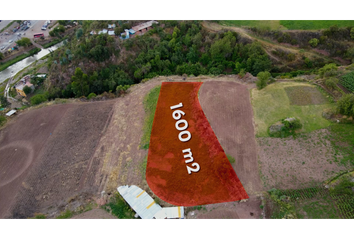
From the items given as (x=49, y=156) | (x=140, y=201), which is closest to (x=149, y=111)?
(x=140, y=201)

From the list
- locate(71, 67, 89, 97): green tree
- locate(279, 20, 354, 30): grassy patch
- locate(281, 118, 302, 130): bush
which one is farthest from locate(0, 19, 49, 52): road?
Answer: locate(281, 118, 302, 130): bush

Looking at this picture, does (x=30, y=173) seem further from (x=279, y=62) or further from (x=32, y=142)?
(x=279, y=62)

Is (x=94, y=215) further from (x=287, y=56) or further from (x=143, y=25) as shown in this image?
(x=287, y=56)

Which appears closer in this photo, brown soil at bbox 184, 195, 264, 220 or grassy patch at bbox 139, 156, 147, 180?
brown soil at bbox 184, 195, 264, 220

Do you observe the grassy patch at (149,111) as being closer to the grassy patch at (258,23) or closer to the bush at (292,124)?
the bush at (292,124)

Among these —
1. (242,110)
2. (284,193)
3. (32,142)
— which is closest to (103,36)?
(32,142)

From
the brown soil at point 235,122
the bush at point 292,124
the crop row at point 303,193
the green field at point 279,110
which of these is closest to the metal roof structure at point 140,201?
the brown soil at point 235,122

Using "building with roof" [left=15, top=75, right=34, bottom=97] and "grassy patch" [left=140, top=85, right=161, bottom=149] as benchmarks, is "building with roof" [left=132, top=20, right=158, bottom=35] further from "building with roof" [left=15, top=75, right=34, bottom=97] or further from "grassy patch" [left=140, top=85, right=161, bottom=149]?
"building with roof" [left=15, top=75, right=34, bottom=97]
